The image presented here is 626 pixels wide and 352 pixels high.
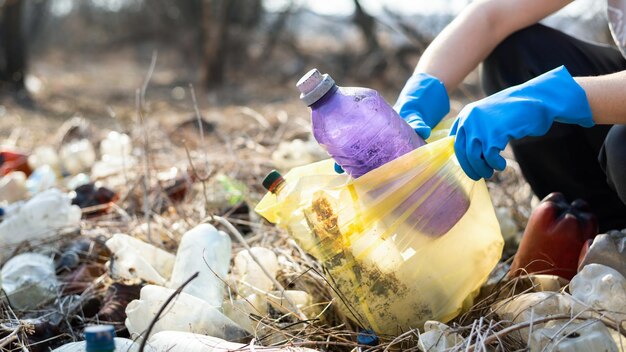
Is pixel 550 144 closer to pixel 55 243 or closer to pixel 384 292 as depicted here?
pixel 384 292

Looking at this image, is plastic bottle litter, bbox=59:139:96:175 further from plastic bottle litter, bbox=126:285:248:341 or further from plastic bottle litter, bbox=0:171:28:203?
plastic bottle litter, bbox=126:285:248:341

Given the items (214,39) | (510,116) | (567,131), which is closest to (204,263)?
(510,116)

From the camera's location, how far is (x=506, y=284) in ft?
5.12

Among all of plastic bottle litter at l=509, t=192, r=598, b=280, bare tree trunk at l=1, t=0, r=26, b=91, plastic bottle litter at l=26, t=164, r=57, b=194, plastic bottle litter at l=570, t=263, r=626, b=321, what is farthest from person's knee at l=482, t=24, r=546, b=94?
bare tree trunk at l=1, t=0, r=26, b=91

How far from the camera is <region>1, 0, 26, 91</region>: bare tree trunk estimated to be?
265 inches

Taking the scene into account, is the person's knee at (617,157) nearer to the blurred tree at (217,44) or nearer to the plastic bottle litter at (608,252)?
the plastic bottle litter at (608,252)

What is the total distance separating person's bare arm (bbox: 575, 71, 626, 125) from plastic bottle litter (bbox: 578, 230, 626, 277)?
262mm

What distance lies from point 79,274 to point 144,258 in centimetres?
20

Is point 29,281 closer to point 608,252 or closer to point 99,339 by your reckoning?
point 99,339

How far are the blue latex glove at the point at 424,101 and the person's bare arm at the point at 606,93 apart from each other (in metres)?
0.35

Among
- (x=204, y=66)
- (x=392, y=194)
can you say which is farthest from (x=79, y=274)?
(x=204, y=66)

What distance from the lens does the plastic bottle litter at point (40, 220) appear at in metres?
2.16

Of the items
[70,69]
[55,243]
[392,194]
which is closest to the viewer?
[392,194]

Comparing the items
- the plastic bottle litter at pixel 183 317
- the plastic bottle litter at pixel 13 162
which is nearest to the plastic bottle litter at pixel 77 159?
the plastic bottle litter at pixel 13 162
